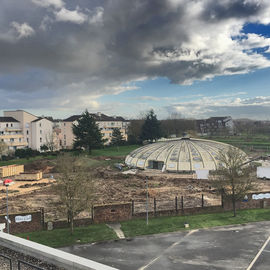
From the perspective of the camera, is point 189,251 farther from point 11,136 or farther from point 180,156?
point 11,136

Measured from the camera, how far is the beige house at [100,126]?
89.6 meters

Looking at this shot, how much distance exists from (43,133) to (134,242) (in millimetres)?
67151

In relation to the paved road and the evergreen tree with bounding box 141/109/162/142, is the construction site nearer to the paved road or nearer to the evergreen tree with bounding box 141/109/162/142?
the paved road

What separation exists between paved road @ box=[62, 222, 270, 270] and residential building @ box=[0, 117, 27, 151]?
6047cm

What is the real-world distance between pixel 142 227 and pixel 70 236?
522 cm

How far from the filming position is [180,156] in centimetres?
4244

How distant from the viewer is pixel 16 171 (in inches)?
1743

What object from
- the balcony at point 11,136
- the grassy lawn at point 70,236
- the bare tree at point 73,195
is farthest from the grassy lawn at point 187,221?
the balcony at point 11,136

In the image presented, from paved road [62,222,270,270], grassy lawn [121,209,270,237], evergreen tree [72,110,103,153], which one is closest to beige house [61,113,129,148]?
evergreen tree [72,110,103,153]

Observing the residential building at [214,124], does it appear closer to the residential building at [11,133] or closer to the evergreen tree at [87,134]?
the evergreen tree at [87,134]

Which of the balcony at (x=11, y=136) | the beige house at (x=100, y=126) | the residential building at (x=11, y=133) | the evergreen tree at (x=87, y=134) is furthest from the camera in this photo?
the beige house at (x=100, y=126)

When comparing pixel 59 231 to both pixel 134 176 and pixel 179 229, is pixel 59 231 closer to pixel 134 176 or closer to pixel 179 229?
pixel 179 229

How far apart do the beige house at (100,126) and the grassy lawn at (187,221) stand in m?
60.6

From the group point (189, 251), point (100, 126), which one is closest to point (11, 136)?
point (100, 126)
